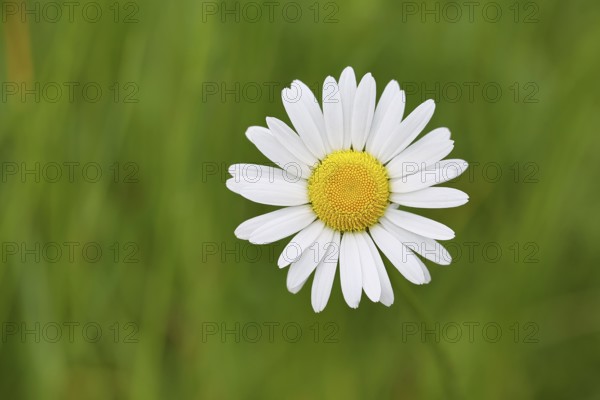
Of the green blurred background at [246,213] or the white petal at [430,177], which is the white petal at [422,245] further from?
the green blurred background at [246,213]

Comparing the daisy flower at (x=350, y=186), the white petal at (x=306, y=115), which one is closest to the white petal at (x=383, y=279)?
the daisy flower at (x=350, y=186)

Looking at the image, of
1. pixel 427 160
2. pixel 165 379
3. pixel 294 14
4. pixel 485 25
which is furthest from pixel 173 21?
pixel 427 160

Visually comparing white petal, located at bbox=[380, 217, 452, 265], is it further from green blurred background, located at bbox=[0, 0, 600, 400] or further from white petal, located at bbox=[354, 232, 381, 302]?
green blurred background, located at bbox=[0, 0, 600, 400]

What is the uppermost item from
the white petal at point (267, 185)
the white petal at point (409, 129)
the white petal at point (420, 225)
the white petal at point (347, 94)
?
the white petal at point (347, 94)

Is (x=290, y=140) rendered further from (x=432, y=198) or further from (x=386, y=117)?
(x=432, y=198)

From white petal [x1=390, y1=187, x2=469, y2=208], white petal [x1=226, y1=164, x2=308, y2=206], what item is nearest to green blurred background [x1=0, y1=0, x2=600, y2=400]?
white petal [x1=226, y1=164, x2=308, y2=206]

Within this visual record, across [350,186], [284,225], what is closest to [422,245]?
[350,186]
